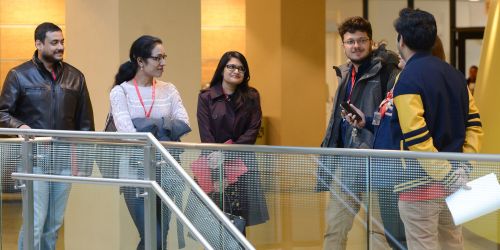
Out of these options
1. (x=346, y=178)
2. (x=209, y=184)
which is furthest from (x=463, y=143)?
(x=209, y=184)

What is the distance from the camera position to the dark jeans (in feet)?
20.1

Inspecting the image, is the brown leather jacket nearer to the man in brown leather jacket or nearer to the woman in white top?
the man in brown leather jacket

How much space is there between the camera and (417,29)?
18.1 feet

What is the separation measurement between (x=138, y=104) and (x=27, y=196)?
103 centimetres

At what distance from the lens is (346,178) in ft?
18.5

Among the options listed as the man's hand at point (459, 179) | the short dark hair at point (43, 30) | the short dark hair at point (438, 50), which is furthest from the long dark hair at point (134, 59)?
the man's hand at point (459, 179)

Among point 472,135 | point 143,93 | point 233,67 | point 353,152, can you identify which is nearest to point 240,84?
point 233,67

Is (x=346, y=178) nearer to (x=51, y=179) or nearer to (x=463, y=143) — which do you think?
(x=463, y=143)

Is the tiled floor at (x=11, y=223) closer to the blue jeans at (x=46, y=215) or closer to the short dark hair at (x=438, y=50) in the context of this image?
the blue jeans at (x=46, y=215)

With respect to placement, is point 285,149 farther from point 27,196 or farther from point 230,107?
point 27,196

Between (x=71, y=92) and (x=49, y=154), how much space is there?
104 centimetres

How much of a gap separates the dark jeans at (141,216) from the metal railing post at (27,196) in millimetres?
750

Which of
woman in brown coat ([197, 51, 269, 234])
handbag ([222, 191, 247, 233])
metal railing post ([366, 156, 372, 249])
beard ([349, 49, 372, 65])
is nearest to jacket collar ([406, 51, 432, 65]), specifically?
metal railing post ([366, 156, 372, 249])

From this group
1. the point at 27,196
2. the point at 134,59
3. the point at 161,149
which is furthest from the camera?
the point at 134,59
